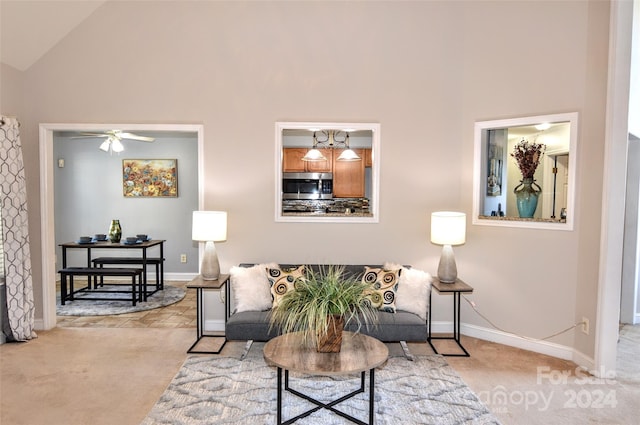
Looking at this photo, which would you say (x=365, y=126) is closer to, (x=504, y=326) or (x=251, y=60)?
(x=251, y=60)

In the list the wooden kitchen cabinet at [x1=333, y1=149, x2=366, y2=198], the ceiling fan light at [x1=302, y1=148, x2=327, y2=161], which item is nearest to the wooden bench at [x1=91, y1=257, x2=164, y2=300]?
the ceiling fan light at [x1=302, y1=148, x2=327, y2=161]

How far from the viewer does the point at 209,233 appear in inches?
143

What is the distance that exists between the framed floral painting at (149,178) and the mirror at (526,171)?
4.68m

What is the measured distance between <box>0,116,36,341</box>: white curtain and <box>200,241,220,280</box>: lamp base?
171cm

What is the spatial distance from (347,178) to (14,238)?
4.59 meters

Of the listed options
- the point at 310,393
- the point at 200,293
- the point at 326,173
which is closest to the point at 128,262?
the point at 200,293

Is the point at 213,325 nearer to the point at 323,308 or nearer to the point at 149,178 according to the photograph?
the point at 323,308

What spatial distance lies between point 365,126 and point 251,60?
4.35ft

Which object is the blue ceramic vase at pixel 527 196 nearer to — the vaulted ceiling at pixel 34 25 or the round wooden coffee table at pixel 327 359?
the round wooden coffee table at pixel 327 359

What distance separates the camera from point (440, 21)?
3934mm

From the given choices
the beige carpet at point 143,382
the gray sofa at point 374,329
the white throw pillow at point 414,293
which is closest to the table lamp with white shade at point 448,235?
the white throw pillow at point 414,293

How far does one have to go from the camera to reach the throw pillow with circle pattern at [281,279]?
11.6ft

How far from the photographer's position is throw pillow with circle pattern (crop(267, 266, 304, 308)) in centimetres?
354

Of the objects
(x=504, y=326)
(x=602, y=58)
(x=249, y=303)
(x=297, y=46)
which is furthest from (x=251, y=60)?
(x=504, y=326)
